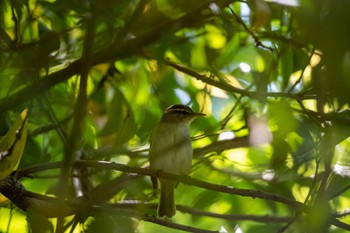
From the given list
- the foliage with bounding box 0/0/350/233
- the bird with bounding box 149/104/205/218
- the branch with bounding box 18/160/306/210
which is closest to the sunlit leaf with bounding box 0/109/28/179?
the foliage with bounding box 0/0/350/233

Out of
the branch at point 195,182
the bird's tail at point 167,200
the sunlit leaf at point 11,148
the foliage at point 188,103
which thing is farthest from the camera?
the bird's tail at point 167,200

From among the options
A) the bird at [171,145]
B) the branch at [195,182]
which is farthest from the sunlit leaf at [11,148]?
the bird at [171,145]

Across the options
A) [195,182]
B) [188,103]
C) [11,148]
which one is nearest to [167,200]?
[188,103]

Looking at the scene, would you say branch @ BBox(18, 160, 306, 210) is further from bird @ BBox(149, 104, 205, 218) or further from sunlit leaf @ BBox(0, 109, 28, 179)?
bird @ BBox(149, 104, 205, 218)

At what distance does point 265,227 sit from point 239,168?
756 millimetres

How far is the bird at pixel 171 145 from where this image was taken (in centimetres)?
304

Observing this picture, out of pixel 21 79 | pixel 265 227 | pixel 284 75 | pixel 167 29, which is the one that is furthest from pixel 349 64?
pixel 21 79

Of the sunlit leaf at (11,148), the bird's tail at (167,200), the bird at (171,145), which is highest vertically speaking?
the bird at (171,145)

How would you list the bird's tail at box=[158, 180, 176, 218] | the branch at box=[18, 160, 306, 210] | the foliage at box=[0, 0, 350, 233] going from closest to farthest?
the foliage at box=[0, 0, 350, 233] → the branch at box=[18, 160, 306, 210] → the bird's tail at box=[158, 180, 176, 218]

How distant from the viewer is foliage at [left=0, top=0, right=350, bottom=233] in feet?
4.42

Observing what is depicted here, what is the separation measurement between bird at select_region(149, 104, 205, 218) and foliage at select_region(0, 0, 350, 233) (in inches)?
2.5

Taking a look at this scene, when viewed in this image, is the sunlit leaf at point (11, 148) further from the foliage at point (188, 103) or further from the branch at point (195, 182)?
the branch at point (195, 182)

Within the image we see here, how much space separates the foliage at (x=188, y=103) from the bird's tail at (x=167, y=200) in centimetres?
5

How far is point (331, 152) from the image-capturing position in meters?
1.55
